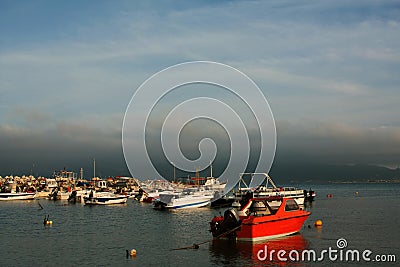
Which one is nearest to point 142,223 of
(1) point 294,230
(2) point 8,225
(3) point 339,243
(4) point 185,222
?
(4) point 185,222

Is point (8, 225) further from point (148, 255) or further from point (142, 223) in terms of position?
point (148, 255)

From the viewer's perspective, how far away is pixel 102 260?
36.7 meters

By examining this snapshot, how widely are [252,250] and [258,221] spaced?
9.77 ft

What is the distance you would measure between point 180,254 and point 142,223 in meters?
27.1

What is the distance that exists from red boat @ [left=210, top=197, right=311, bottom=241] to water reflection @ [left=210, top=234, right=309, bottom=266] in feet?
1.96

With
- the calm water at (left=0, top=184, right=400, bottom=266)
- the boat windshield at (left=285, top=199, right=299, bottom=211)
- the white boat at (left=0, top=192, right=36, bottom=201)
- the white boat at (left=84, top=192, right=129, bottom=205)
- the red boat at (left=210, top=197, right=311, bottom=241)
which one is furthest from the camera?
the white boat at (left=0, top=192, right=36, bottom=201)

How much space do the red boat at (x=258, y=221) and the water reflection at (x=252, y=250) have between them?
597 mm

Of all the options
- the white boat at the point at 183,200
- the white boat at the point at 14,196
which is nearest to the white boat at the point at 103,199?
the white boat at the point at 183,200

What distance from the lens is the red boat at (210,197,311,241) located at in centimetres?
4022

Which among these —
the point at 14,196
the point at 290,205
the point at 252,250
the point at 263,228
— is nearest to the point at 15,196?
the point at 14,196

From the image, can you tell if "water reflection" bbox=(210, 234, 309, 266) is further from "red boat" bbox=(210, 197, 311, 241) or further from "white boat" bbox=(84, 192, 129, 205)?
"white boat" bbox=(84, 192, 129, 205)

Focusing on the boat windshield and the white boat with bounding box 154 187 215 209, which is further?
the white boat with bounding box 154 187 215 209

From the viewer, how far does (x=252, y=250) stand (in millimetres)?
38094

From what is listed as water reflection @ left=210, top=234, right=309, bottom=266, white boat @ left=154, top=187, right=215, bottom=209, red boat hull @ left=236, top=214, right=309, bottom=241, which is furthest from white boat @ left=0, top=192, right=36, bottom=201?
red boat hull @ left=236, top=214, right=309, bottom=241
